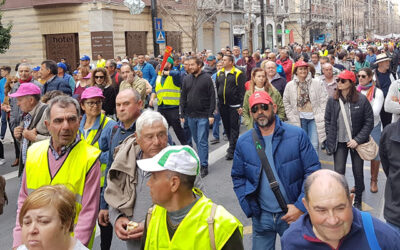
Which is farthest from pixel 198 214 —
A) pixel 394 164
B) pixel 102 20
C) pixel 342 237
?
pixel 102 20

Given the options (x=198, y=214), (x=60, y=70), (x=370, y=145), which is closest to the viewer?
(x=198, y=214)

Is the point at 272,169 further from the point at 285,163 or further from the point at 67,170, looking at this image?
the point at 67,170

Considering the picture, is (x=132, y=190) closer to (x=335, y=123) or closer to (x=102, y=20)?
(x=335, y=123)

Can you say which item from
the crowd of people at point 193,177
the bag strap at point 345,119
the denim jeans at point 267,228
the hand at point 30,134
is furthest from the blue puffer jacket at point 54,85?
the denim jeans at point 267,228

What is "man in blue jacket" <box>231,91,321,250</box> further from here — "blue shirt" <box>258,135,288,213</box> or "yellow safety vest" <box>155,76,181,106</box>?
"yellow safety vest" <box>155,76,181,106</box>

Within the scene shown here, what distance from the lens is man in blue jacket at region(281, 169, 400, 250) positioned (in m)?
2.46

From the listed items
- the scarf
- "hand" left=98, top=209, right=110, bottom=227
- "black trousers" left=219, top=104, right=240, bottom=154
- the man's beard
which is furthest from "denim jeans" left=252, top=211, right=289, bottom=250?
"black trousers" left=219, top=104, right=240, bottom=154

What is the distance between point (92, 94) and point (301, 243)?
319cm

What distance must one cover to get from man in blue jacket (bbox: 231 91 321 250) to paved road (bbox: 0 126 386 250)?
1.44 m

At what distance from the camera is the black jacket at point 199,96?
8461 millimetres

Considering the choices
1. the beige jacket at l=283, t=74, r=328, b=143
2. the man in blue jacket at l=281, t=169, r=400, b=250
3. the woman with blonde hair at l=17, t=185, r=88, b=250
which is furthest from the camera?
the beige jacket at l=283, t=74, r=328, b=143

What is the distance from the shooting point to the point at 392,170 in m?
4.02

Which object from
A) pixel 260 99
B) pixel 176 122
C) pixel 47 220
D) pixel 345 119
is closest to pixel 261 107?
pixel 260 99

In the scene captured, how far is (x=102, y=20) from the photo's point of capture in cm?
2455
